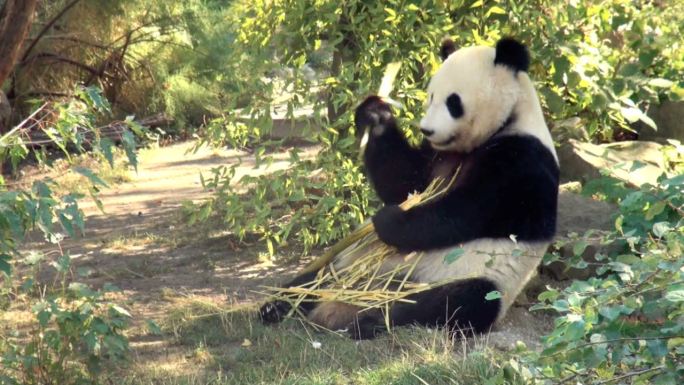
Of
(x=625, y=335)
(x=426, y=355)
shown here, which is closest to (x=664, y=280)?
(x=625, y=335)

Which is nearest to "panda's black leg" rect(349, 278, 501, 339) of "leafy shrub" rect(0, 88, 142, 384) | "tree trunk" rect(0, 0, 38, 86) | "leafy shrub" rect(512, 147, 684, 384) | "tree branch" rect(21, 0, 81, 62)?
"leafy shrub" rect(0, 88, 142, 384)

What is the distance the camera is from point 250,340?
4.95 meters

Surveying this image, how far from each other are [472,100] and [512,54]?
0.32 meters

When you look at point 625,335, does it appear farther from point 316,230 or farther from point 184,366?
point 316,230

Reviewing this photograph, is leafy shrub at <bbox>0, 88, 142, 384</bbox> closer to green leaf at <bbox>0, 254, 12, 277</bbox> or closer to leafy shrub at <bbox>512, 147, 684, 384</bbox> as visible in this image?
green leaf at <bbox>0, 254, 12, 277</bbox>

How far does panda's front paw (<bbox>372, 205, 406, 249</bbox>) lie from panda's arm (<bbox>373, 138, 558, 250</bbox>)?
0.04 metres

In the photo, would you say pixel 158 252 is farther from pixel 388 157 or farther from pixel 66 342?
pixel 66 342

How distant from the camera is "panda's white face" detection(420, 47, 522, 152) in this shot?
4.85 m

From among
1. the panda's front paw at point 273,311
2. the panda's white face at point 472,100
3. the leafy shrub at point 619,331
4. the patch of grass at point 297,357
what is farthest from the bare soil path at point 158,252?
the leafy shrub at point 619,331

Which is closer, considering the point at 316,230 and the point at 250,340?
the point at 250,340

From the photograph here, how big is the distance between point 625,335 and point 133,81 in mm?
10443

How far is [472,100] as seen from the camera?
191 inches

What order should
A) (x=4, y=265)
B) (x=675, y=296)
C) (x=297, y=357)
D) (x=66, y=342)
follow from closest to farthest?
(x=675, y=296) → (x=4, y=265) → (x=66, y=342) → (x=297, y=357)

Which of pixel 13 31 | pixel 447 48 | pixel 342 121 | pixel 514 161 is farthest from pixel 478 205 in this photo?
pixel 13 31
